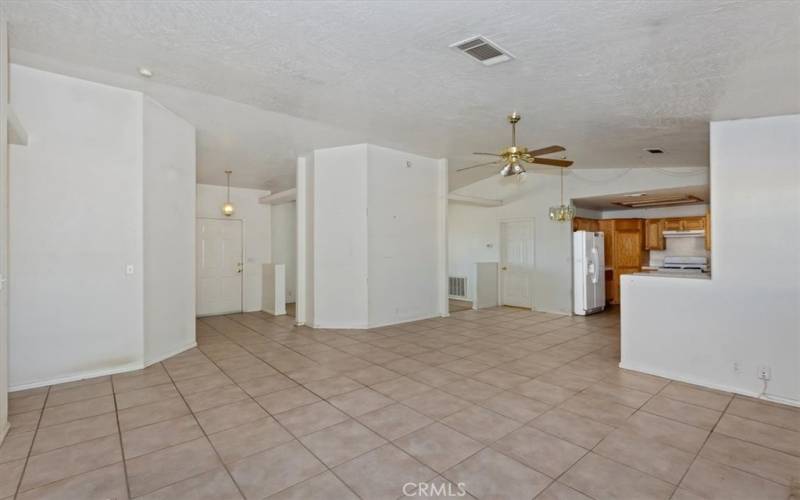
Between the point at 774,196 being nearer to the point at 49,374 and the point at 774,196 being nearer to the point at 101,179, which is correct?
the point at 101,179

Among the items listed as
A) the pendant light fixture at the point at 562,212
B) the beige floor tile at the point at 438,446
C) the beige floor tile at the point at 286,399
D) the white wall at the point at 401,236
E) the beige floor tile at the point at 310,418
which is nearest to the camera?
the beige floor tile at the point at 438,446

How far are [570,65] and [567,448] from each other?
2924 mm

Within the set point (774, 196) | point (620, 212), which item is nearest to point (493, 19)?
point (774, 196)

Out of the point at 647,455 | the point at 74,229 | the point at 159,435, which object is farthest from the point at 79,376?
the point at 647,455

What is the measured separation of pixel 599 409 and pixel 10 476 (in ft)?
13.7

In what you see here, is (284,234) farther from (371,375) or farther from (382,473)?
(382,473)

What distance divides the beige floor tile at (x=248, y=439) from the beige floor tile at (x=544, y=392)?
2172 mm

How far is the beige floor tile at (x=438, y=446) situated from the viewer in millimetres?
2420

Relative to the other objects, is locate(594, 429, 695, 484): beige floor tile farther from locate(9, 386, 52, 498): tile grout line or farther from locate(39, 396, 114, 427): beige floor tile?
locate(39, 396, 114, 427): beige floor tile

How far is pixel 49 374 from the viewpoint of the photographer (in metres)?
3.69

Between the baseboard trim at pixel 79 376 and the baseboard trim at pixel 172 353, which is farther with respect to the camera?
the baseboard trim at pixel 172 353

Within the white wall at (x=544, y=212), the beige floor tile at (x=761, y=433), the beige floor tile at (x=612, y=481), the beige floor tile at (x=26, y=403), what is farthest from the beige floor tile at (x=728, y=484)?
the white wall at (x=544, y=212)

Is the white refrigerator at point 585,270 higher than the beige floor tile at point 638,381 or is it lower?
higher

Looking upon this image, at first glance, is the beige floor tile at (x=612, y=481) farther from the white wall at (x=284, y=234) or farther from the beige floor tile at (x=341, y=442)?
the white wall at (x=284, y=234)
